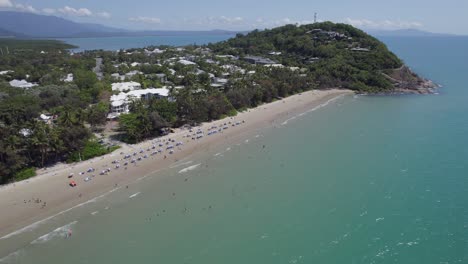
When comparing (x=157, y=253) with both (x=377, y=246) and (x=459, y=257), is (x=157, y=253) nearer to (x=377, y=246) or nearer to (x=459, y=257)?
(x=377, y=246)

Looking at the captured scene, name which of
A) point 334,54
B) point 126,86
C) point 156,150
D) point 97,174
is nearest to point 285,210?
point 156,150

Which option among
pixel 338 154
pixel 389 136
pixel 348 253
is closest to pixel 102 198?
pixel 348 253

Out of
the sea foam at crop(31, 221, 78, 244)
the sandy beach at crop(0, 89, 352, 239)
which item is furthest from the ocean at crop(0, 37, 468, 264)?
the sandy beach at crop(0, 89, 352, 239)

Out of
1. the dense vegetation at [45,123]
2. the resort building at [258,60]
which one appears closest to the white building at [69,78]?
the dense vegetation at [45,123]

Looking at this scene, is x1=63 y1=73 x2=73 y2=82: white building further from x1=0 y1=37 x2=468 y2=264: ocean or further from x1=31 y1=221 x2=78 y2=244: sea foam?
x1=31 y1=221 x2=78 y2=244: sea foam

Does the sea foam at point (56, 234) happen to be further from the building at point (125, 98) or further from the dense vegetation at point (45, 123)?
the building at point (125, 98)

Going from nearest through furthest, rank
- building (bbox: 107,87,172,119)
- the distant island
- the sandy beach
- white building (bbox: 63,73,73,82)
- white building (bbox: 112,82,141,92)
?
1. the sandy beach
2. the distant island
3. building (bbox: 107,87,172,119)
4. white building (bbox: 112,82,141,92)
5. white building (bbox: 63,73,73,82)
